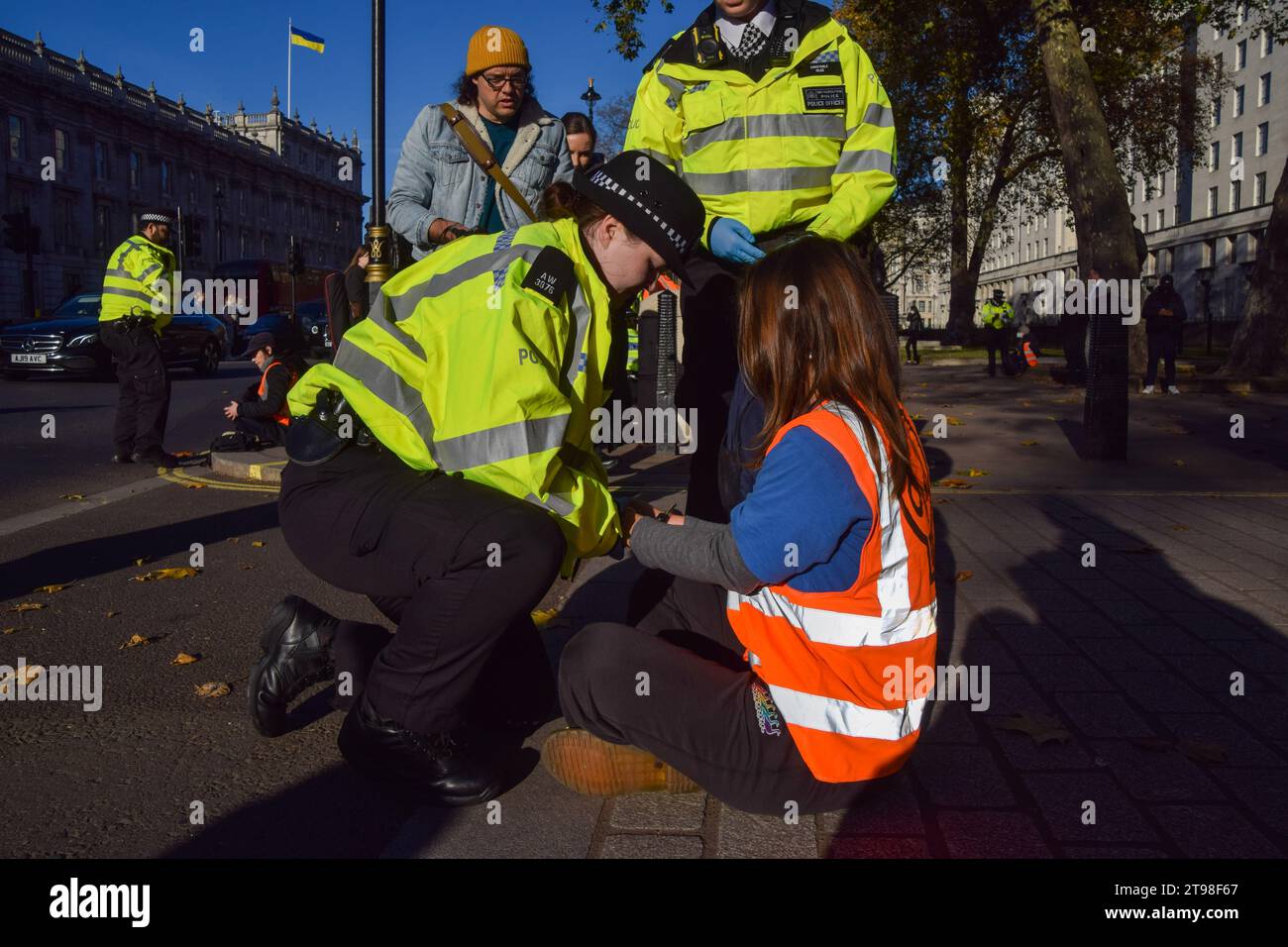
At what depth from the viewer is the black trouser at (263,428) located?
9.04 meters

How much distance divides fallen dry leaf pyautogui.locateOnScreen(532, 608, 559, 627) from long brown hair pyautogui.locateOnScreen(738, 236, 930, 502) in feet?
6.24

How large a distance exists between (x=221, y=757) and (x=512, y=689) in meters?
0.77

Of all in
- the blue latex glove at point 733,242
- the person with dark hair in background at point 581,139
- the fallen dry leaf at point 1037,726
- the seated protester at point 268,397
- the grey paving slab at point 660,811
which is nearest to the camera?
the grey paving slab at point 660,811

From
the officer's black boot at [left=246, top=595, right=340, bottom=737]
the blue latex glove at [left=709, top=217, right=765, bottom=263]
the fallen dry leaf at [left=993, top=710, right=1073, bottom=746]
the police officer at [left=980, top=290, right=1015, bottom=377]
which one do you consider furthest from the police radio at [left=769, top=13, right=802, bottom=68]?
the police officer at [left=980, top=290, right=1015, bottom=377]

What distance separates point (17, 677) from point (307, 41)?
91.1ft

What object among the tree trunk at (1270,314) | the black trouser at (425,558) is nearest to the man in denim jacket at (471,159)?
the black trouser at (425,558)

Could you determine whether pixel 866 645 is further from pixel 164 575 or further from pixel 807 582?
pixel 164 575

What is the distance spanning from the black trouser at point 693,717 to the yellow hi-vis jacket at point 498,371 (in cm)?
27

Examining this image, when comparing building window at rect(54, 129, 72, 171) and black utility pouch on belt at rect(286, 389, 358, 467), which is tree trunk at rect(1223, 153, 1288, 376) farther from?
building window at rect(54, 129, 72, 171)

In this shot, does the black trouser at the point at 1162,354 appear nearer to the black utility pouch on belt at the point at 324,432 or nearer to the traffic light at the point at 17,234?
the black utility pouch on belt at the point at 324,432
